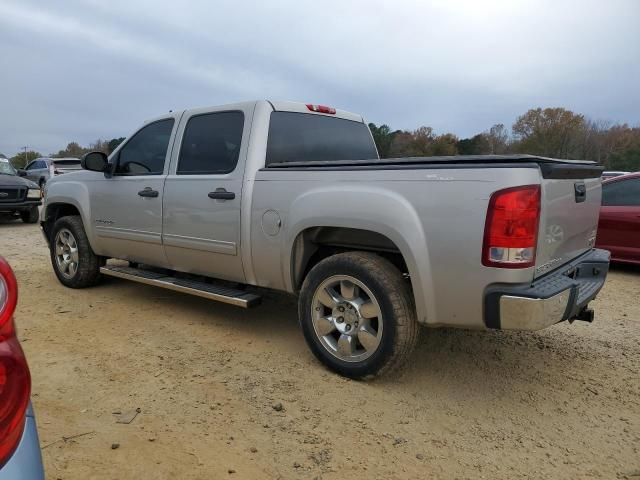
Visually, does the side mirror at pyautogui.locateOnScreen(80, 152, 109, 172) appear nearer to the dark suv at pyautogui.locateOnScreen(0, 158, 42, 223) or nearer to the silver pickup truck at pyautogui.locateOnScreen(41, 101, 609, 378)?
the silver pickup truck at pyautogui.locateOnScreen(41, 101, 609, 378)

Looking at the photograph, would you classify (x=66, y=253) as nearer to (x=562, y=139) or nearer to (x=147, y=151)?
(x=147, y=151)

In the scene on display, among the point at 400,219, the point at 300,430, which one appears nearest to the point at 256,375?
the point at 300,430

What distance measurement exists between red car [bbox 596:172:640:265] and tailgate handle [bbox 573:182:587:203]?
4.07 m

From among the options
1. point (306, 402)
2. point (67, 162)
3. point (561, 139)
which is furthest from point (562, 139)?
point (306, 402)

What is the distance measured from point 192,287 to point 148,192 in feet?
3.40

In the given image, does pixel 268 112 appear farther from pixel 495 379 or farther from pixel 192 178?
pixel 495 379

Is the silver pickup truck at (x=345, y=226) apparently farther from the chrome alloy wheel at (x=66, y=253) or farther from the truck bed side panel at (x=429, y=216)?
the chrome alloy wheel at (x=66, y=253)

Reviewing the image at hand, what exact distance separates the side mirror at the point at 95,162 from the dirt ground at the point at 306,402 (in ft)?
4.67

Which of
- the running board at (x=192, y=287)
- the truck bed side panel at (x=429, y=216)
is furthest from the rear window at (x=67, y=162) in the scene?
the truck bed side panel at (x=429, y=216)

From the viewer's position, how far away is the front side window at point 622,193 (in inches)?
267

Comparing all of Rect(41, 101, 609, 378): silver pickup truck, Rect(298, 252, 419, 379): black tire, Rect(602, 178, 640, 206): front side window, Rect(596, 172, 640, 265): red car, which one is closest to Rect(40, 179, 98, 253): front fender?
Rect(41, 101, 609, 378): silver pickup truck

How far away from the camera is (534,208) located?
105 inches

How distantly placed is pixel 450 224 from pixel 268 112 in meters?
1.94

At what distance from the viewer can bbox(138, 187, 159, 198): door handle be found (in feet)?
15.0
